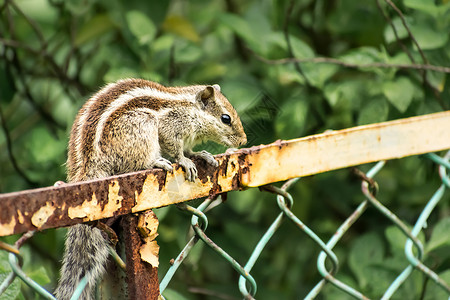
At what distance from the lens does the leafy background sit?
1650 mm

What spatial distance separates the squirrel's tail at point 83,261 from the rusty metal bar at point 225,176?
0.10 meters

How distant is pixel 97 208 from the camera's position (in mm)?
691

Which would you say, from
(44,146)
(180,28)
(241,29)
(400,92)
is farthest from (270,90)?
(44,146)

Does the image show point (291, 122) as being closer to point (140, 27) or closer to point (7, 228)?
point (140, 27)

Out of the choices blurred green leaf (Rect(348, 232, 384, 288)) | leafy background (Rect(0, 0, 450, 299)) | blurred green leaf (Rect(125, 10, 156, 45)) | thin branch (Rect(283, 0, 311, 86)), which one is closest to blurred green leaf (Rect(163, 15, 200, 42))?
leafy background (Rect(0, 0, 450, 299))

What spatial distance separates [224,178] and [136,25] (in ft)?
3.21

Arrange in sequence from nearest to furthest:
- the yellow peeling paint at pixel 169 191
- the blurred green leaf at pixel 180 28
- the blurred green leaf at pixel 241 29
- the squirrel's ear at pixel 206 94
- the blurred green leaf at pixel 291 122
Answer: the yellow peeling paint at pixel 169 191
the squirrel's ear at pixel 206 94
the blurred green leaf at pixel 291 122
the blurred green leaf at pixel 241 29
the blurred green leaf at pixel 180 28

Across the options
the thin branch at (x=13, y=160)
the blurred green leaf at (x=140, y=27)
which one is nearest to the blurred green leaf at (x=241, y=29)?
the blurred green leaf at (x=140, y=27)

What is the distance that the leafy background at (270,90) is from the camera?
65.0 inches

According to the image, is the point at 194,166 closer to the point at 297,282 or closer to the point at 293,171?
the point at 293,171

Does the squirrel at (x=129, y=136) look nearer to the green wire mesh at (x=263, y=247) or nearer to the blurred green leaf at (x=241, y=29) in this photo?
the green wire mesh at (x=263, y=247)

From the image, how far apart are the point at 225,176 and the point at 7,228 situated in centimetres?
35

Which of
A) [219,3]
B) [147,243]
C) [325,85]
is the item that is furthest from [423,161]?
[147,243]

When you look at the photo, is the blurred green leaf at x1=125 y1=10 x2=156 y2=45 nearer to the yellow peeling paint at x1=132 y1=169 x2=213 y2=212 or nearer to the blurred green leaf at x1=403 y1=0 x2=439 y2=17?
the blurred green leaf at x1=403 y1=0 x2=439 y2=17
